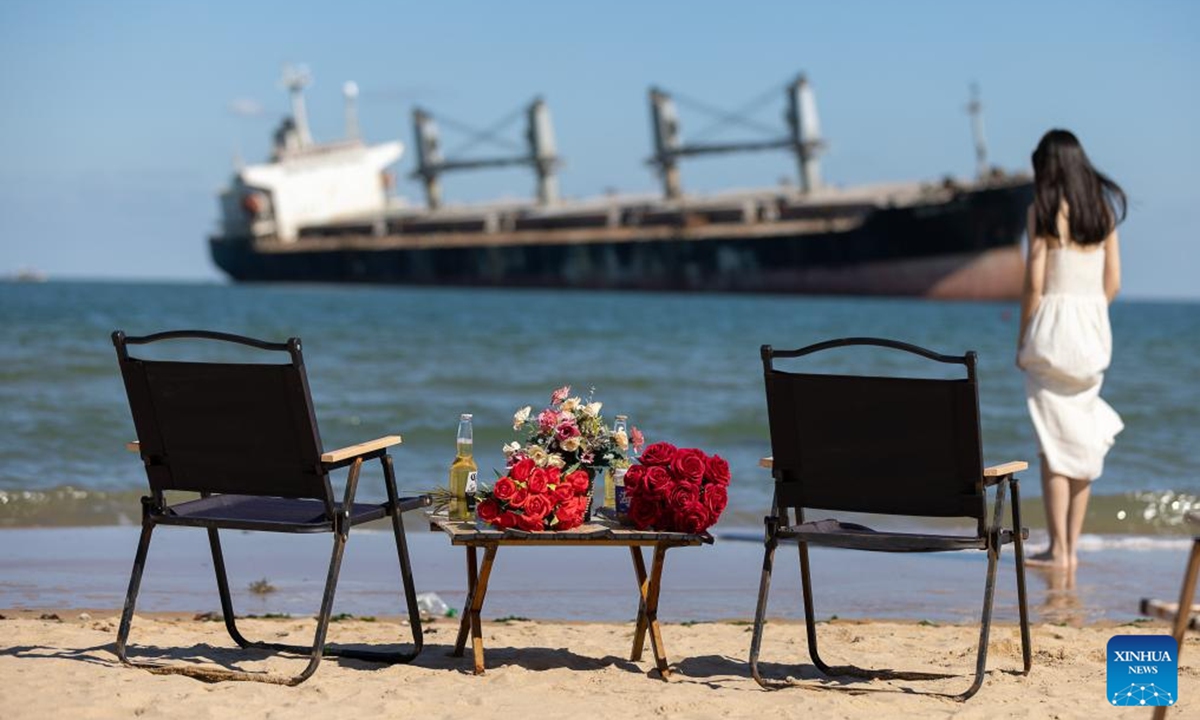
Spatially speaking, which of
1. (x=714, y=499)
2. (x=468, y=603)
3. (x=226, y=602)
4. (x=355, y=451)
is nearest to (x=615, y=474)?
(x=714, y=499)

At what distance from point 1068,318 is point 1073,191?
0.39m

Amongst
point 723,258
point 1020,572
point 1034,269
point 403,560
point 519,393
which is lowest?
point 723,258

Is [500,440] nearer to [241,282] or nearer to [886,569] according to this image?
[886,569]

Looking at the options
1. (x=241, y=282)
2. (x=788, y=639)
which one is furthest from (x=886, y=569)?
(x=241, y=282)

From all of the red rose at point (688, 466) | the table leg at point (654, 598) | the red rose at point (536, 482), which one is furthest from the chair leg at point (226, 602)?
the red rose at point (688, 466)

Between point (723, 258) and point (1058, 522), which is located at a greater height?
point (1058, 522)

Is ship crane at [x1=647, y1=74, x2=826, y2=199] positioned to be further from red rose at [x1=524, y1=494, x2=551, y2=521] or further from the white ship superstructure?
red rose at [x1=524, y1=494, x2=551, y2=521]

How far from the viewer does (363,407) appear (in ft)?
37.9

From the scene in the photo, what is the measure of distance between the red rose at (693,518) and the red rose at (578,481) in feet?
0.67

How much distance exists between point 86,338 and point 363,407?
7.39m

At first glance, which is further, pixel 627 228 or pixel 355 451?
pixel 627 228

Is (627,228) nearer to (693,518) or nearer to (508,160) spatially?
(508,160)

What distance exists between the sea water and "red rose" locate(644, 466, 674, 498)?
305 cm

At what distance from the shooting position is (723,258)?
46.6 m
